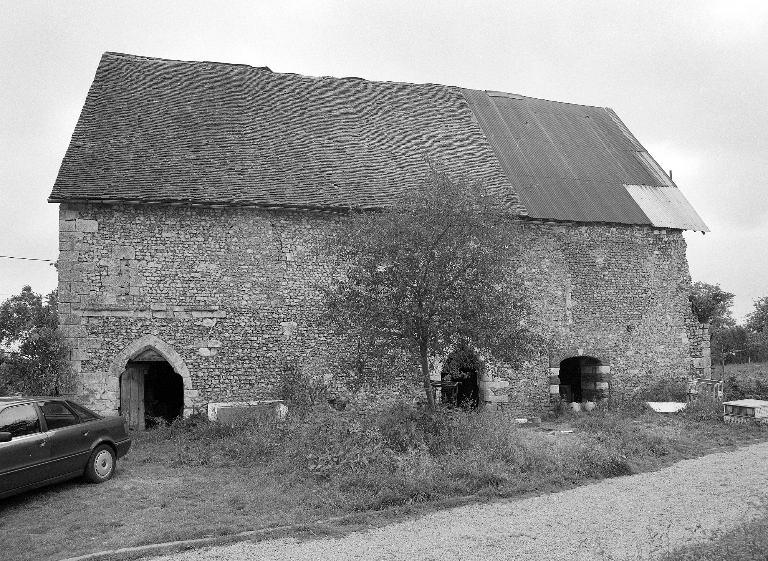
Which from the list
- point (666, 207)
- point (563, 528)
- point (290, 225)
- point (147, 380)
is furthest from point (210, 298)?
point (666, 207)

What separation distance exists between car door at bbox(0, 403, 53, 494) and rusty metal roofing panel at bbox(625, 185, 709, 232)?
1651 cm

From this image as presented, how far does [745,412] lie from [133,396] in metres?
14.5

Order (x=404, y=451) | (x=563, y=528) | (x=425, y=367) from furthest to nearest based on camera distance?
(x=425, y=367), (x=404, y=451), (x=563, y=528)

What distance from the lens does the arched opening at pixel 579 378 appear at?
61.1ft

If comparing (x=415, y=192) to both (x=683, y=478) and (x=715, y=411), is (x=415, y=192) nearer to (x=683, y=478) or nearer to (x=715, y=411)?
(x=683, y=478)

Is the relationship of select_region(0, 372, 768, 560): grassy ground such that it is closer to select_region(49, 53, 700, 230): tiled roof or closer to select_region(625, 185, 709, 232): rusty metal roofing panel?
select_region(49, 53, 700, 230): tiled roof

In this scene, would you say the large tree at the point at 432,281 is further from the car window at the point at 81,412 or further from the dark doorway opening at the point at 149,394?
→ the dark doorway opening at the point at 149,394

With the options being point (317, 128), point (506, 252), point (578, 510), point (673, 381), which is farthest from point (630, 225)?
point (578, 510)

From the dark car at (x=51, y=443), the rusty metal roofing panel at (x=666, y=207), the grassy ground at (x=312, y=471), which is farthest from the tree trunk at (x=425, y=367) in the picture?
the rusty metal roofing panel at (x=666, y=207)

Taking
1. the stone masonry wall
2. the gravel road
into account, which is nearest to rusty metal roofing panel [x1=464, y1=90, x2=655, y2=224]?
the stone masonry wall

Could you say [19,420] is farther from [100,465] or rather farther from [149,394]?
[149,394]

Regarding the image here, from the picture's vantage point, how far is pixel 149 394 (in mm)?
16438

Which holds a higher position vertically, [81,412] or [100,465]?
[81,412]

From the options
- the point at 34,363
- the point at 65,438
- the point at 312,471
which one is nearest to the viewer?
the point at 65,438
